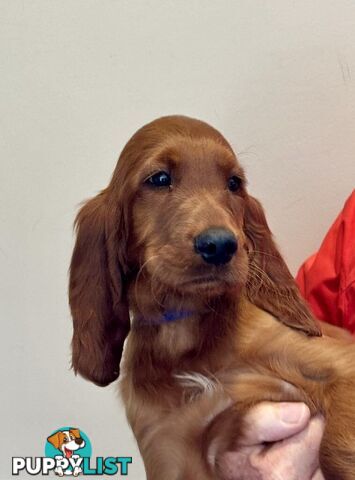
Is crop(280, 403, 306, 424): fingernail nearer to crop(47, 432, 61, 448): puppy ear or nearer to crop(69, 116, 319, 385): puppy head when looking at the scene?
crop(69, 116, 319, 385): puppy head

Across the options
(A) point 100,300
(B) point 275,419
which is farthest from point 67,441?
(B) point 275,419

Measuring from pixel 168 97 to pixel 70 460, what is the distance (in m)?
1.17

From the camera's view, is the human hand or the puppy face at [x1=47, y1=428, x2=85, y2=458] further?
the puppy face at [x1=47, y1=428, x2=85, y2=458]

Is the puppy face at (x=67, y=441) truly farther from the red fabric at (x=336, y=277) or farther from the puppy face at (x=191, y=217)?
the puppy face at (x=191, y=217)

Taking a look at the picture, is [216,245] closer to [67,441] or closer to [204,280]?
[204,280]

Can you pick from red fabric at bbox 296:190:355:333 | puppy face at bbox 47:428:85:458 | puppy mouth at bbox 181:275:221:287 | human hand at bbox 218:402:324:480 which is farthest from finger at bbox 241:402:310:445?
puppy face at bbox 47:428:85:458

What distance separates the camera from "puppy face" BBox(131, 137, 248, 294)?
90 centimetres

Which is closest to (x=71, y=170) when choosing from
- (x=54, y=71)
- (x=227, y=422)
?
(x=54, y=71)

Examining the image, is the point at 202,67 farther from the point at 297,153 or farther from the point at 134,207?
the point at 134,207

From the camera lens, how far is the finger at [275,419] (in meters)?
0.99

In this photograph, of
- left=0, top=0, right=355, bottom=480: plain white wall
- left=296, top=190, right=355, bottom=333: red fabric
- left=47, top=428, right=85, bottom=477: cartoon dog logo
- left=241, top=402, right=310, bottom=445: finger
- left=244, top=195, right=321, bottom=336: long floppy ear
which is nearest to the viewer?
left=241, top=402, right=310, bottom=445: finger

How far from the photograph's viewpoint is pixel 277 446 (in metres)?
1.05

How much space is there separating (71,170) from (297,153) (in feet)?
2.12

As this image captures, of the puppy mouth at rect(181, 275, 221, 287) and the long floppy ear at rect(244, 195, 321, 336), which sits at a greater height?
the puppy mouth at rect(181, 275, 221, 287)
